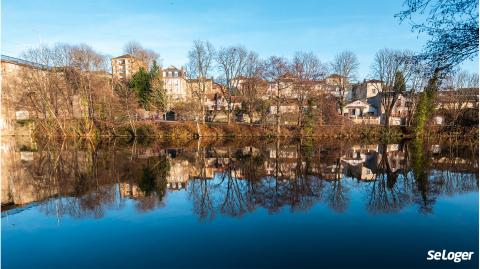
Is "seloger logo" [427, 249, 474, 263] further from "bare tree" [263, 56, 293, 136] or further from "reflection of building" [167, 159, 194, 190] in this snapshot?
"bare tree" [263, 56, 293, 136]

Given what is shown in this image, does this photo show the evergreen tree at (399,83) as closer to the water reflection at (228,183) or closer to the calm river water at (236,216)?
the water reflection at (228,183)

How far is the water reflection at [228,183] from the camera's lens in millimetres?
10859

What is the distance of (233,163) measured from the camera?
20234 millimetres

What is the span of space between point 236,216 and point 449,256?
5785 mm

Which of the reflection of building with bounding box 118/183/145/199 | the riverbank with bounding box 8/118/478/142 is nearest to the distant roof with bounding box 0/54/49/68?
the riverbank with bounding box 8/118/478/142

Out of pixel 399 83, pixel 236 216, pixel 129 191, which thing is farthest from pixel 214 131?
pixel 236 216

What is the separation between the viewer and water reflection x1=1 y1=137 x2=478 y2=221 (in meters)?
10.9

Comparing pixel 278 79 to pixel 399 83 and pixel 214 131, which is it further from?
pixel 399 83

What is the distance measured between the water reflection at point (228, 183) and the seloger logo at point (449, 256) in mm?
2954

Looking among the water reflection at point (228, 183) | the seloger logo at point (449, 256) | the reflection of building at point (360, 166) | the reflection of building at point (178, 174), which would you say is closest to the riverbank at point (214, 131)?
the water reflection at point (228, 183)

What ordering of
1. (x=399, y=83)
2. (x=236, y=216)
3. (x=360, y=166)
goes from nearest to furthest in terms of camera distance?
(x=236, y=216), (x=360, y=166), (x=399, y=83)

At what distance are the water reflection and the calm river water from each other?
3.1 inches

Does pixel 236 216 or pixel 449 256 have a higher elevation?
pixel 236 216

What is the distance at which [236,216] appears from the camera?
383 inches
